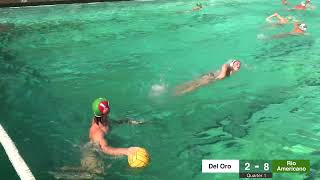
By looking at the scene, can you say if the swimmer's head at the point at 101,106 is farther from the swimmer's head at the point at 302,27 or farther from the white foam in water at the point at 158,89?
the swimmer's head at the point at 302,27

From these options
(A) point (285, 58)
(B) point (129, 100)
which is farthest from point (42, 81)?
(A) point (285, 58)

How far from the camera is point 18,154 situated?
7.74 m

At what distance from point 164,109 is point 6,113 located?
150 inches

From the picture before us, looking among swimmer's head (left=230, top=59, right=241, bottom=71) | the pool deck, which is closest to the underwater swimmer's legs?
swimmer's head (left=230, top=59, right=241, bottom=71)

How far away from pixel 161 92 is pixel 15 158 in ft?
16.2

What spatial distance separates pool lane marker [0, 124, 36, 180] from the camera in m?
6.98

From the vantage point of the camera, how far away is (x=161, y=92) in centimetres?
1154

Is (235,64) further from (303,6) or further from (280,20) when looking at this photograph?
(303,6)

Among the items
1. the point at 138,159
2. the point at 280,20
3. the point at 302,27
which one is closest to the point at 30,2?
the point at 280,20

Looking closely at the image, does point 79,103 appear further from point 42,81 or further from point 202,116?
point 202,116

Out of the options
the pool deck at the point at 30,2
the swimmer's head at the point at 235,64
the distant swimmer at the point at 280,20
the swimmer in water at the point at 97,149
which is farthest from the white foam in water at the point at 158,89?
the pool deck at the point at 30,2

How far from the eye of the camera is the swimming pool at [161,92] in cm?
821

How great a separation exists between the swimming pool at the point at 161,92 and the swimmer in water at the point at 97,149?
18cm

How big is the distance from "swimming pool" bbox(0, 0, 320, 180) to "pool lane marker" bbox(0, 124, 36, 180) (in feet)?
0.45
